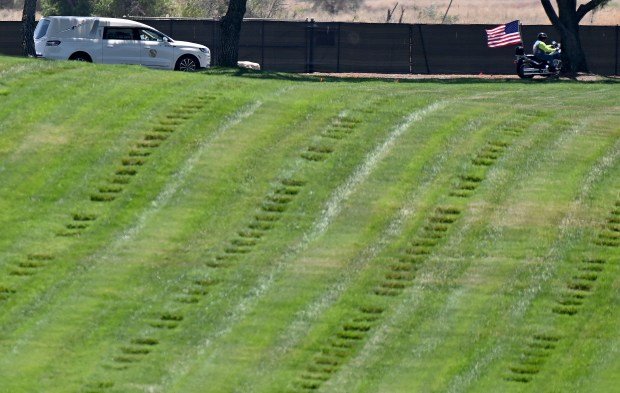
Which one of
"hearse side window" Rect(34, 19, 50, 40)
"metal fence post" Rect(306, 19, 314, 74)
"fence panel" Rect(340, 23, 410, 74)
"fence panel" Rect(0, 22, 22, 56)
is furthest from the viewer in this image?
"fence panel" Rect(340, 23, 410, 74)

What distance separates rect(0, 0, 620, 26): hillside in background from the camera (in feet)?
273

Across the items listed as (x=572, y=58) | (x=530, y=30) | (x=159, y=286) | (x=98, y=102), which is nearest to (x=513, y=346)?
(x=159, y=286)

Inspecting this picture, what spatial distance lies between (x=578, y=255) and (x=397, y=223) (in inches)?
108

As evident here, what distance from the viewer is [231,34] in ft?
135

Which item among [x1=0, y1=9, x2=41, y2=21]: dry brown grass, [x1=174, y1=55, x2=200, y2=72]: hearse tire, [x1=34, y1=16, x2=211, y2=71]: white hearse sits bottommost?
[x1=0, y1=9, x2=41, y2=21]: dry brown grass

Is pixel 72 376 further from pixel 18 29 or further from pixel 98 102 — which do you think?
pixel 18 29

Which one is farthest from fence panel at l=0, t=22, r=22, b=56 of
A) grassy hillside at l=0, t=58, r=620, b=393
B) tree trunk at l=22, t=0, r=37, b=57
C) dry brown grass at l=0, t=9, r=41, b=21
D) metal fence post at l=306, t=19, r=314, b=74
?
dry brown grass at l=0, t=9, r=41, b=21

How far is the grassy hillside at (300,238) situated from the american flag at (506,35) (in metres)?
16.6

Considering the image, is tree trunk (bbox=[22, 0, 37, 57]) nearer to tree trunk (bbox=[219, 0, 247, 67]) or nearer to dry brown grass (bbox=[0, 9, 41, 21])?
tree trunk (bbox=[219, 0, 247, 67])

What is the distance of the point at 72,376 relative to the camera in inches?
638

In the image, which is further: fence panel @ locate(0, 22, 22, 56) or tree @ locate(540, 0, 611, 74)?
fence panel @ locate(0, 22, 22, 56)

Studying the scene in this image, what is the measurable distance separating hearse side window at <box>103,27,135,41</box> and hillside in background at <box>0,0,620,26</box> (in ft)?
114

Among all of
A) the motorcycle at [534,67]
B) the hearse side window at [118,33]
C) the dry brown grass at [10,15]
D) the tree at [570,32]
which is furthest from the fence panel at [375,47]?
the dry brown grass at [10,15]

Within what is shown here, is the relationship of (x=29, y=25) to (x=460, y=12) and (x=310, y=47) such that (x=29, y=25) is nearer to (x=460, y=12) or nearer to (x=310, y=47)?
(x=310, y=47)
